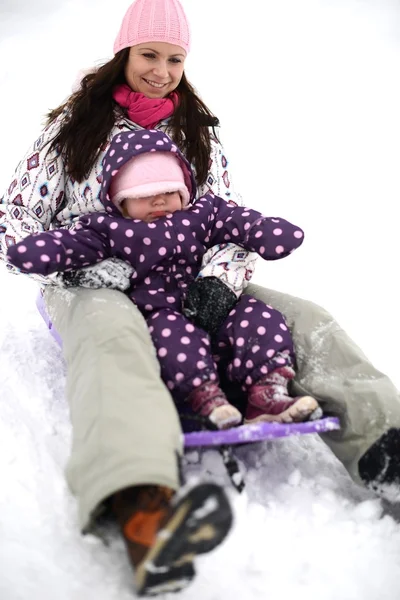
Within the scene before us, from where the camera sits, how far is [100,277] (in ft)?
6.07

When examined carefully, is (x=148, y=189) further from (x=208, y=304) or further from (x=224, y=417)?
(x=224, y=417)

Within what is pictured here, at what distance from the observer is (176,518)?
109 centimetres

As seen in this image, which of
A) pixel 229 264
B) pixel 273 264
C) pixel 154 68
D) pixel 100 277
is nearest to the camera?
pixel 100 277

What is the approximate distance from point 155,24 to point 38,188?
78cm

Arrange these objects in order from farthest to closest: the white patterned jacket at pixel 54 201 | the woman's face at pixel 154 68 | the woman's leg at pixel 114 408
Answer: the woman's face at pixel 154 68 < the white patterned jacket at pixel 54 201 < the woman's leg at pixel 114 408

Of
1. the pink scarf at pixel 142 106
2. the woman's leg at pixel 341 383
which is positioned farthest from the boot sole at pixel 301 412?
the pink scarf at pixel 142 106

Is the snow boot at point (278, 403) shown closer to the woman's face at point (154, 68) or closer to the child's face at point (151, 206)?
the child's face at point (151, 206)

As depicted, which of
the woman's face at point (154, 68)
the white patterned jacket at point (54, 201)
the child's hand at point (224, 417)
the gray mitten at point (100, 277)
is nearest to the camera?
the child's hand at point (224, 417)

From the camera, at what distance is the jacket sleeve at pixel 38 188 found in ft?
7.28

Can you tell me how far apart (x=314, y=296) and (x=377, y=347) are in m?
0.77

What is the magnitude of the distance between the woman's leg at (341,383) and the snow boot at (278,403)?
0.27 feet

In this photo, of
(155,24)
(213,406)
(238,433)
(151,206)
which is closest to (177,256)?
(151,206)

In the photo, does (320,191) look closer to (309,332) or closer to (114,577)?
(309,332)

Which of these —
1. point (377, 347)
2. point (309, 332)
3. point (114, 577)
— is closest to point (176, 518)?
point (114, 577)
